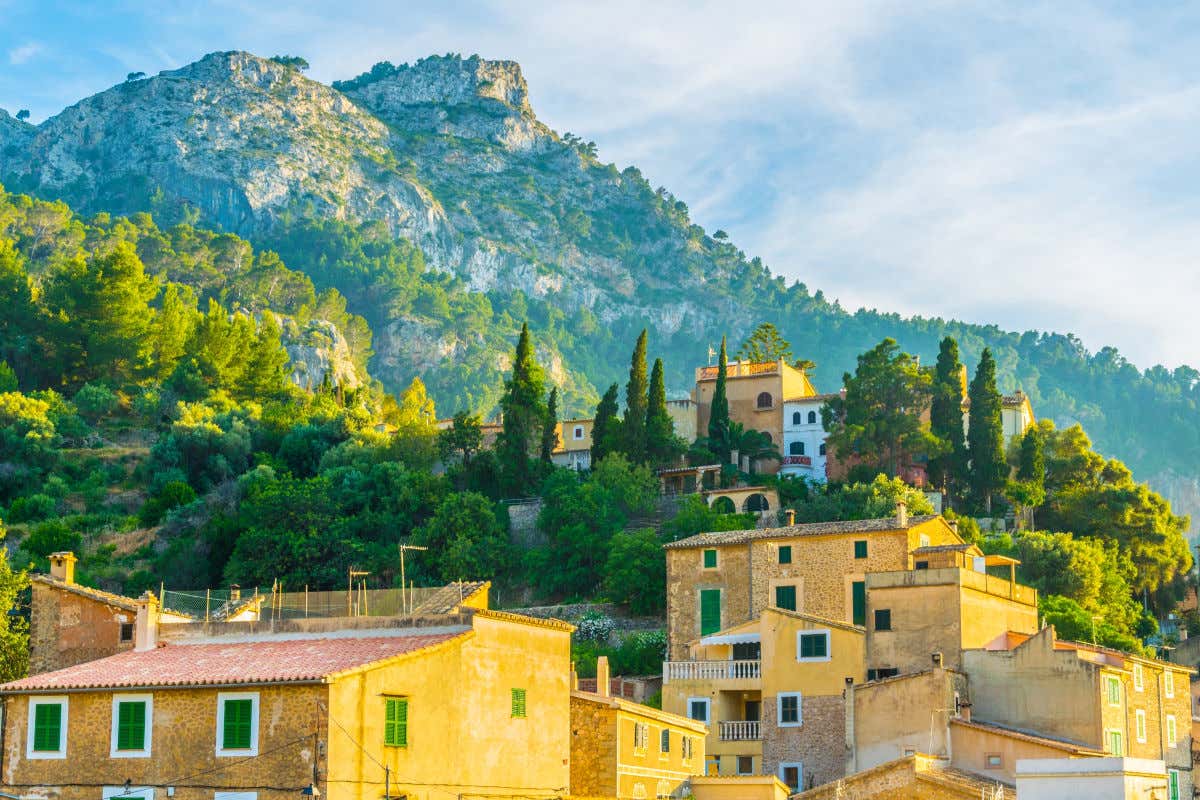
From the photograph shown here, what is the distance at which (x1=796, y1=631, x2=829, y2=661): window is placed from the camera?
46.2 m

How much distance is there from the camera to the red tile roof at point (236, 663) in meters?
30.2

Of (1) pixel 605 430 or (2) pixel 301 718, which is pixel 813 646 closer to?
(2) pixel 301 718

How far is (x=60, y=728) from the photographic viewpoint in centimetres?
3166

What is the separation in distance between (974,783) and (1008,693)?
23.8 ft

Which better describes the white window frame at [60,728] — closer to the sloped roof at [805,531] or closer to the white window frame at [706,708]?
the white window frame at [706,708]

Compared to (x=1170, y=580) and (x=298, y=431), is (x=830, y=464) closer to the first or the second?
(x=1170, y=580)

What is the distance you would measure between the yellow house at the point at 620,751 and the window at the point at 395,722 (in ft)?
22.7

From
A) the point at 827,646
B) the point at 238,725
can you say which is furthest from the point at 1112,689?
the point at 238,725

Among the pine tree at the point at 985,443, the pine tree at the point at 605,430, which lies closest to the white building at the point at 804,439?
the pine tree at the point at 605,430

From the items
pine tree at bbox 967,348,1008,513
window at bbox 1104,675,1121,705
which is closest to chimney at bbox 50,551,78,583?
window at bbox 1104,675,1121,705

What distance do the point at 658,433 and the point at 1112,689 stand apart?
43.9 metres

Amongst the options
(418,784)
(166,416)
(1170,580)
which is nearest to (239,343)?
(166,416)

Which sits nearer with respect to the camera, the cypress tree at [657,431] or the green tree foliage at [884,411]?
the green tree foliage at [884,411]

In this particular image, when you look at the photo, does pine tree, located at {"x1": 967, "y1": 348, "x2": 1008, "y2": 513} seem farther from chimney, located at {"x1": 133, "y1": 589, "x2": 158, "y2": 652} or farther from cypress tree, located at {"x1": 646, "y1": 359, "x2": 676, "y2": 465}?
chimney, located at {"x1": 133, "y1": 589, "x2": 158, "y2": 652}
